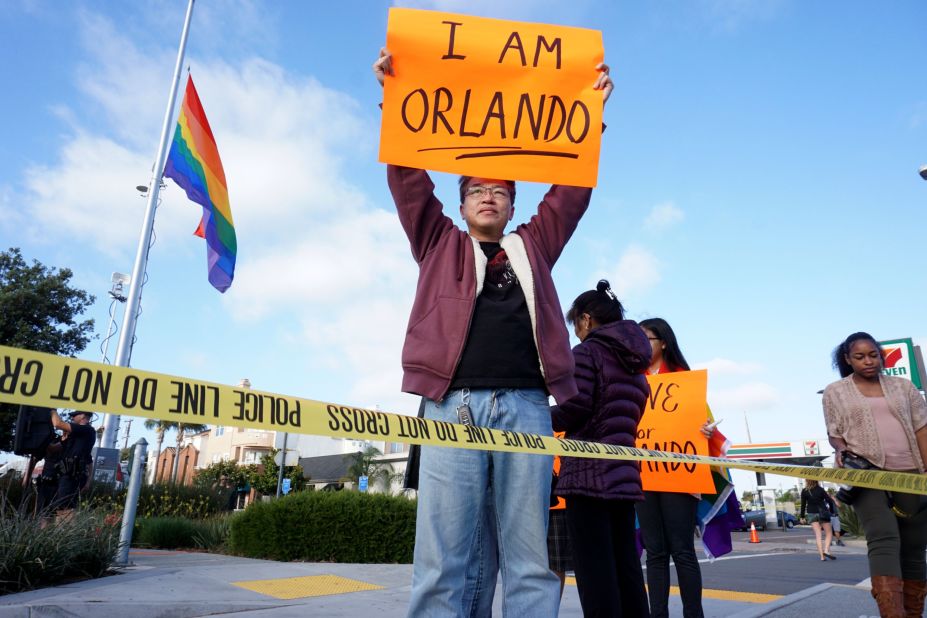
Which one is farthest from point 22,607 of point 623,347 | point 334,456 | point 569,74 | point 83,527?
point 334,456

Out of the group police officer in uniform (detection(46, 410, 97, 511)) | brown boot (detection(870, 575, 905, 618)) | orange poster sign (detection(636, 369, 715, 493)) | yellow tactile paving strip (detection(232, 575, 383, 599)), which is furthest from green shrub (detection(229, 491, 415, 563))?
brown boot (detection(870, 575, 905, 618))

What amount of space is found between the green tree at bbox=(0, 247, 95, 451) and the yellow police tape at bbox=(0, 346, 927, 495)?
25.8 meters

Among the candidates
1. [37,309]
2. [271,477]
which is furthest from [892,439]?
[271,477]

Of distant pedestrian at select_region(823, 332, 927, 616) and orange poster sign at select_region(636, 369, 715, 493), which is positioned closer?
distant pedestrian at select_region(823, 332, 927, 616)

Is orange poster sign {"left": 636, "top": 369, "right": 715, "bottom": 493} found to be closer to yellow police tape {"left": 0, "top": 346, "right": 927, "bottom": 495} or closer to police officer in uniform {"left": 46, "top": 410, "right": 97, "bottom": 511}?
yellow police tape {"left": 0, "top": 346, "right": 927, "bottom": 495}

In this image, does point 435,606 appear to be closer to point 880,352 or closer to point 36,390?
point 36,390

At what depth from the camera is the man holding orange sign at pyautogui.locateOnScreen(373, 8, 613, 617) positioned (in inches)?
82.4

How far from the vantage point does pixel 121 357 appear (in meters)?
9.45

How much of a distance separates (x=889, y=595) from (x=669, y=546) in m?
1.11

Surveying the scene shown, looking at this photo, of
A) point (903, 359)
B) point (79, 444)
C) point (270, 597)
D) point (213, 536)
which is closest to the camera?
point (270, 597)

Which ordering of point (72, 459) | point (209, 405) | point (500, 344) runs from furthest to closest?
point (72, 459) → point (500, 344) → point (209, 405)

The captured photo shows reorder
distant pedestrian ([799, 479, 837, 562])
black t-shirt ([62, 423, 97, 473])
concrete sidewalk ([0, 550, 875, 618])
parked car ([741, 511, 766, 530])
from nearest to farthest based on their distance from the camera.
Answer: concrete sidewalk ([0, 550, 875, 618]) < black t-shirt ([62, 423, 97, 473]) < distant pedestrian ([799, 479, 837, 562]) < parked car ([741, 511, 766, 530])

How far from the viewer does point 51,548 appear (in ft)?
15.9

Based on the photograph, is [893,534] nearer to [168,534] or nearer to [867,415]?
[867,415]
